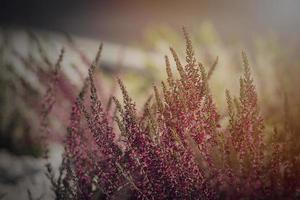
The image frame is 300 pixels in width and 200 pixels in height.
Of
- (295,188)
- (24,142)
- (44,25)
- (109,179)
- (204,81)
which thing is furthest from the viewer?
(44,25)

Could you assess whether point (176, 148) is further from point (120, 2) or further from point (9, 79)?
point (120, 2)

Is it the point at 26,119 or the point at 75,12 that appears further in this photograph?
the point at 75,12

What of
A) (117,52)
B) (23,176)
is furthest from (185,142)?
(117,52)

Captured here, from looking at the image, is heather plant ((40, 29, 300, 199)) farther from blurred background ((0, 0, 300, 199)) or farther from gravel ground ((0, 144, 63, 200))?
gravel ground ((0, 144, 63, 200))

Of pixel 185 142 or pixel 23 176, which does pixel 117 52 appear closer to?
pixel 23 176

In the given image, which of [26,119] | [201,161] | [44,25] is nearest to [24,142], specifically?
[26,119]

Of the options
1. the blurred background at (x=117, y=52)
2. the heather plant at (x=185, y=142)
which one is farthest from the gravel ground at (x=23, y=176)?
the heather plant at (x=185, y=142)

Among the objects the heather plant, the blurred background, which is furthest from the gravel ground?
the heather plant

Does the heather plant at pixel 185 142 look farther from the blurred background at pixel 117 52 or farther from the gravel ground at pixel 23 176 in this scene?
the gravel ground at pixel 23 176

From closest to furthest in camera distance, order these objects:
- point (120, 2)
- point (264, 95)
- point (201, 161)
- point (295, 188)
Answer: point (295, 188)
point (201, 161)
point (264, 95)
point (120, 2)
